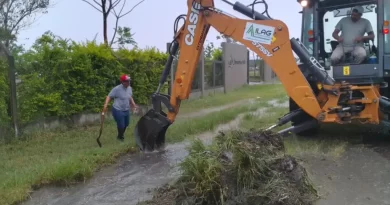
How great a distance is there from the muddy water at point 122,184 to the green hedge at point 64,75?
2917 millimetres

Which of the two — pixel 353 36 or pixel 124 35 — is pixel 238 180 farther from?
pixel 124 35

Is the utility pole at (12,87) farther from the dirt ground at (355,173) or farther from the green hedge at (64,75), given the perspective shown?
the dirt ground at (355,173)

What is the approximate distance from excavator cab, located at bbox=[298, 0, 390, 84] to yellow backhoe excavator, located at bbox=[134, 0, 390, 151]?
2 cm

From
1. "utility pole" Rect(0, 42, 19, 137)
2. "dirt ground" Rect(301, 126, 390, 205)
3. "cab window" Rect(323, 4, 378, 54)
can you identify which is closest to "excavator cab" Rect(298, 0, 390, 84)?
"cab window" Rect(323, 4, 378, 54)

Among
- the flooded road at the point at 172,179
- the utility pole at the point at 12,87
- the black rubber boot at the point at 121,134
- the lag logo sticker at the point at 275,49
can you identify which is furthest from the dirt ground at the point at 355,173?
the utility pole at the point at 12,87

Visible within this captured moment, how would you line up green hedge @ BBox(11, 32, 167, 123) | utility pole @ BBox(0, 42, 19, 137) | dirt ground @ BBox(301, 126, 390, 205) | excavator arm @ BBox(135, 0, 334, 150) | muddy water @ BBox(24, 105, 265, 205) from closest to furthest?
dirt ground @ BBox(301, 126, 390, 205) → muddy water @ BBox(24, 105, 265, 205) → excavator arm @ BBox(135, 0, 334, 150) → utility pole @ BBox(0, 42, 19, 137) → green hedge @ BBox(11, 32, 167, 123)

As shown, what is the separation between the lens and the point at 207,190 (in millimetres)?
4984

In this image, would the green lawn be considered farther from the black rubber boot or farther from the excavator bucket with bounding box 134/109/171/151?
the excavator bucket with bounding box 134/109/171/151

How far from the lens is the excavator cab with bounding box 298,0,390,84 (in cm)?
840

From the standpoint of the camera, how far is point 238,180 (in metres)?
5.11

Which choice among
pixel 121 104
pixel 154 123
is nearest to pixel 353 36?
pixel 154 123

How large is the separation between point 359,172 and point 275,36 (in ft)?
8.41

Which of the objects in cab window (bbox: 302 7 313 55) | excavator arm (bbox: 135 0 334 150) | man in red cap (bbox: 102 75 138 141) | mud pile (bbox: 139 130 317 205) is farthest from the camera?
man in red cap (bbox: 102 75 138 141)

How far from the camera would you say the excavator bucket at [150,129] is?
28.4 ft
